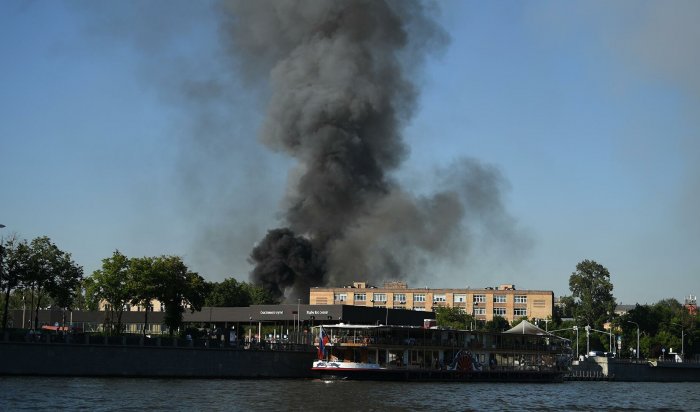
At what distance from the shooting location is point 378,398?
7812cm

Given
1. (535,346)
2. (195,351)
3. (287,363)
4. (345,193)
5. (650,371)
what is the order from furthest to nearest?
(345,193) → (650,371) → (535,346) → (287,363) → (195,351)

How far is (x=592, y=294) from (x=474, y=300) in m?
31.5

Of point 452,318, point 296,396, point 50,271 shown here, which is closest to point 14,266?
point 50,271

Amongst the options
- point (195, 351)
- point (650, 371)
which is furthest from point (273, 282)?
point (195, 351)

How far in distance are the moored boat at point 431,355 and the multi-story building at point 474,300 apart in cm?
7286

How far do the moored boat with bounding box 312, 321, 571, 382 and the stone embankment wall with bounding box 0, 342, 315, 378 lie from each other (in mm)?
4549

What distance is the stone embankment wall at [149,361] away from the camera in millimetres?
87625

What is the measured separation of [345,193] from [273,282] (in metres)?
23.0

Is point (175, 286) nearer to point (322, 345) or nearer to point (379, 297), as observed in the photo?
point (322, 345)

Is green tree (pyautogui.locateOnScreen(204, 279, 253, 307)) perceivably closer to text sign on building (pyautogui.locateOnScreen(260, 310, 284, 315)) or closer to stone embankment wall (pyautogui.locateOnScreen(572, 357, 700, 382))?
text sign on building (pyautogui.locateOnScreen(260, 310, 284, 315))

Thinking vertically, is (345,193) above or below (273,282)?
above

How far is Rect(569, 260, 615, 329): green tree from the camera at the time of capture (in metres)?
172

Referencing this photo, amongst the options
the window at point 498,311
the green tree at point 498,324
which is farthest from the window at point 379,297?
the window at point 498,311

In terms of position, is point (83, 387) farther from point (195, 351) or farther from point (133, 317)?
point (133, 317)
